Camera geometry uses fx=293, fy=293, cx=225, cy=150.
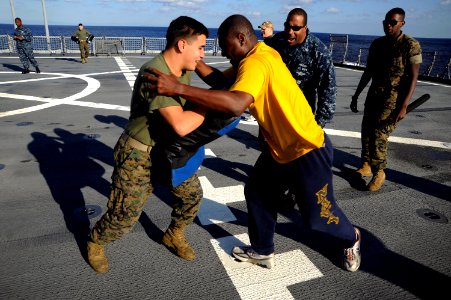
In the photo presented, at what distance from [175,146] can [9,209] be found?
8.76 ft

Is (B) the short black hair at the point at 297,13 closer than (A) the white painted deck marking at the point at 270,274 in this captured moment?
No

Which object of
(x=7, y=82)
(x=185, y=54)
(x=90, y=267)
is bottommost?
(x=90, y=267)

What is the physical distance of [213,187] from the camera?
159 inches

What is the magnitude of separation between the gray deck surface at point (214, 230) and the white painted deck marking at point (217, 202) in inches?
0.5

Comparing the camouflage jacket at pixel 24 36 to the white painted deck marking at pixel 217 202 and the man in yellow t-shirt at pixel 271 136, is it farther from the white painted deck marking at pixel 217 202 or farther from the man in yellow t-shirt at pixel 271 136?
the man in yellow t-shirt at pixel 271 136

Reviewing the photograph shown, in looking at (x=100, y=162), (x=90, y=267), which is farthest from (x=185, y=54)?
(x=100, y=162)

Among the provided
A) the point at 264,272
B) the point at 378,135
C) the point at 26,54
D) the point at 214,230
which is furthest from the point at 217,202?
the point at 26,54

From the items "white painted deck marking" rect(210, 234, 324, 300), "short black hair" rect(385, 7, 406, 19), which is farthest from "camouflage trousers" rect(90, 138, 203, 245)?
"short black hair" rect(385, 7, 406, 19)

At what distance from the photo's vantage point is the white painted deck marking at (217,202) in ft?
10.9

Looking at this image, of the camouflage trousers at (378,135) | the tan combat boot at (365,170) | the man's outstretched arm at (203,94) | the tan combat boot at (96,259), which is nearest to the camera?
the man's outstretched arm at (203,94)

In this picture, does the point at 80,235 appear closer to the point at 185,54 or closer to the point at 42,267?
the point at 42,267

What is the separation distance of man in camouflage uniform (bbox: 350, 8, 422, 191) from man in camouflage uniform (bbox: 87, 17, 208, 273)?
109 inches

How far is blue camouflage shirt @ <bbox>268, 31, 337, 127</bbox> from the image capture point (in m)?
3.24

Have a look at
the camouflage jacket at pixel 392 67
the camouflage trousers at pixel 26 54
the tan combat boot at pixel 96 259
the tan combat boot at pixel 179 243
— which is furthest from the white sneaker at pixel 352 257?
the camouflage trousers at pixel 26 54
